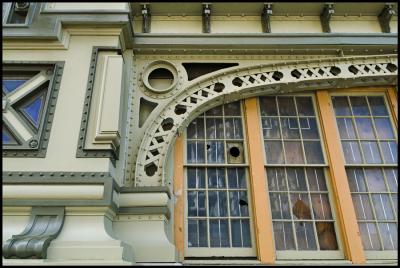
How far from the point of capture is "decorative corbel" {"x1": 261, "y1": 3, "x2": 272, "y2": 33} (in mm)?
5723

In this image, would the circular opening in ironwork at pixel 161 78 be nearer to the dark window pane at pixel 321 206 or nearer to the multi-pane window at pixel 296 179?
the multi-pane window at pixel 296 179

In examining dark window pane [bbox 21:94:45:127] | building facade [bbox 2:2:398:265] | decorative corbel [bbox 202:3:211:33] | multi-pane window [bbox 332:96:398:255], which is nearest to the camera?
building facade [bbox 2:2:398:265]

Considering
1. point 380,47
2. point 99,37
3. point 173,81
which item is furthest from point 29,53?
point 380,47

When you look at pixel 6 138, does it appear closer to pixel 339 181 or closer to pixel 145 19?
pixel 145 19

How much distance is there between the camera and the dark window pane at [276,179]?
4.85 m

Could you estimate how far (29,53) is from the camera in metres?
4.81

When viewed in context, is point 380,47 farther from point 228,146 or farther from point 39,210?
point 39,210

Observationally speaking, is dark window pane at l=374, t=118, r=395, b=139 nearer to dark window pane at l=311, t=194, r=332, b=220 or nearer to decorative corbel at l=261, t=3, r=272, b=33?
dark window pane at l=311, t=194, r=332, b=220

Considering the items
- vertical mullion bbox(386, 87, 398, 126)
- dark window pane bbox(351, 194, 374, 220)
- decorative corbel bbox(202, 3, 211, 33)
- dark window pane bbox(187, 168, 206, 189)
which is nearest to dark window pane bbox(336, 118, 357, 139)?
vertical mullion bbox(386, 87, 398, 126)

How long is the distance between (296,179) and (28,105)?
3.86 m

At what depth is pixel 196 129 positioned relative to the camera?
17.3ft

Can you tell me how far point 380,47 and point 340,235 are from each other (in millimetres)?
3158

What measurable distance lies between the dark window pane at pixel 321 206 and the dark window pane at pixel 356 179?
445 millimetres

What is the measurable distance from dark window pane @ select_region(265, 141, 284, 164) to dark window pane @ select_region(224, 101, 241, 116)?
0.70 meters
